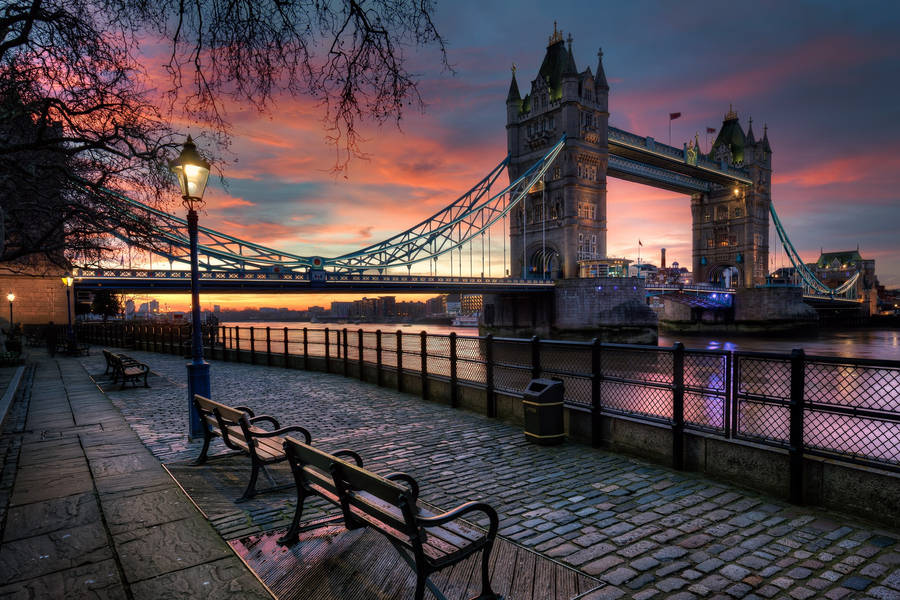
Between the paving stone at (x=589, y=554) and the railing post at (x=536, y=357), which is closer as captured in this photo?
the paving stone at (x=589, y=554)

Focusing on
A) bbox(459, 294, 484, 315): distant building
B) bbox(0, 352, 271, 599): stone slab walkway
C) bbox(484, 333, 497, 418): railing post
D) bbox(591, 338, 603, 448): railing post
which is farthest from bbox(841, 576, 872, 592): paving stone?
bbox(459, 294, 484, 315): distant building

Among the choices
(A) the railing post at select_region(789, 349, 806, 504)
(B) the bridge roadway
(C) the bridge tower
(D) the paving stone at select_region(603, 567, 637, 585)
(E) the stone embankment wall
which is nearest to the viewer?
(D) the paving stone at select_region(603, 567, 637, 585)

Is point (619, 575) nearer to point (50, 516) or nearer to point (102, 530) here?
point (102, 530)

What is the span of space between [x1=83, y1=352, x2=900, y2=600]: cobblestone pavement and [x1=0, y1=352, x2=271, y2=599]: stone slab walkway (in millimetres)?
905

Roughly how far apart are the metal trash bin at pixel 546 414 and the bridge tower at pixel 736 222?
286 ft

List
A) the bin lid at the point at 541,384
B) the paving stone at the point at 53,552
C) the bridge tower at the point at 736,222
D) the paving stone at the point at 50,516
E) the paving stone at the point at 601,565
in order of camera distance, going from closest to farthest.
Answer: the paving stone at the point at 53,552, the paving stone at the point at 601,565, the paving stone at the point at 50,516, the bin lid at the point at 541,384, the bridge tower at the point at 736,222

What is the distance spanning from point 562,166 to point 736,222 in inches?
1643

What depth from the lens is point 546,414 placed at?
646 cm


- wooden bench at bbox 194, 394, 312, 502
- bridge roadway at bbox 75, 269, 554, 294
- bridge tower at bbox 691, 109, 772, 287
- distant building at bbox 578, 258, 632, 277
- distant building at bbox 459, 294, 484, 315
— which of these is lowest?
distant building at bbox 459, 294, 484, 315

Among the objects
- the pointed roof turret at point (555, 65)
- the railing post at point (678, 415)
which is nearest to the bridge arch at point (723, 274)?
the pointed roof turret at point (555, 65)

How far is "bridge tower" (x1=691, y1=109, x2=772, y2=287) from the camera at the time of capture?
81.9m

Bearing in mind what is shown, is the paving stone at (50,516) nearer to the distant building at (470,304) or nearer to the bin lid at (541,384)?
the bin lid at (541,384)

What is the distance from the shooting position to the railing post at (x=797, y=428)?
14.8 feet

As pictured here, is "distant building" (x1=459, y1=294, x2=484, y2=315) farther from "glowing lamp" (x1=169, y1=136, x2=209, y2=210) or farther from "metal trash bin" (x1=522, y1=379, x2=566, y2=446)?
"glowing lamp" (x1=169, y1=136, x2=209, y2=210)
